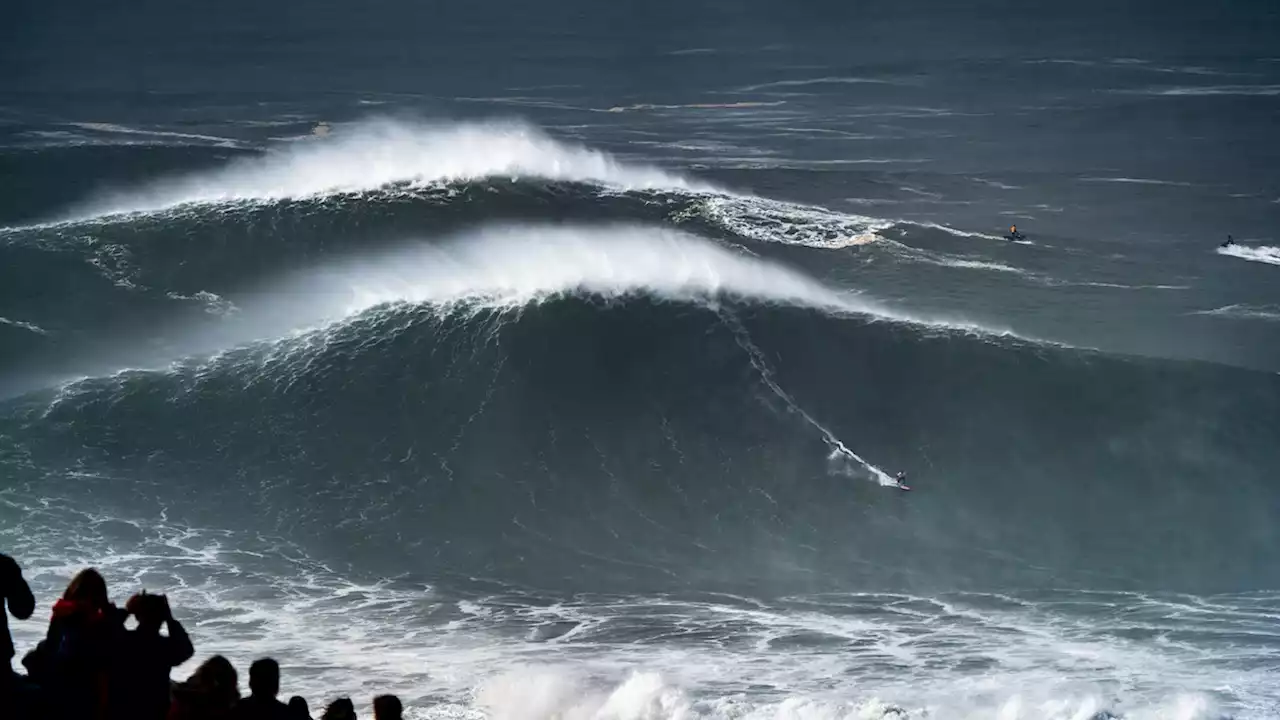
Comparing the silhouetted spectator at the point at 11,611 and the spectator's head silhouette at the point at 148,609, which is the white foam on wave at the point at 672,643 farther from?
the spectator's head silhouette at the point at 148,609

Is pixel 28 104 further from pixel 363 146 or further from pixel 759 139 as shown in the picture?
pixel 759 139

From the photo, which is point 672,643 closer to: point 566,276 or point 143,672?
point 143,672

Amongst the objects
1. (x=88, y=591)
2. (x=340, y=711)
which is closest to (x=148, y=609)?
(x=88, y=591)

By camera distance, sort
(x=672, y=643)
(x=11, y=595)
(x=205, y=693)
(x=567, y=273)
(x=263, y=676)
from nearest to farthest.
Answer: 1. (x=205, y=693)
2. (x=263, y=676)
3. (x=11, y=595)
4. (x=672, y=643)
5. (x=567, y=273)

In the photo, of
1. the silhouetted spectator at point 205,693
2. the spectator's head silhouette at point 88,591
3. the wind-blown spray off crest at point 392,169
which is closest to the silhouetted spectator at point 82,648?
the spectator's head silhouette at point 88,591

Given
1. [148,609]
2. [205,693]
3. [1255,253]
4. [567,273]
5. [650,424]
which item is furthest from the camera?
[1255,253]

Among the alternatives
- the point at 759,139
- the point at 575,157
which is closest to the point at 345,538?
the point at 575,157
